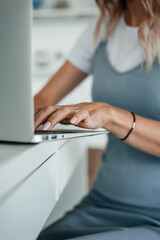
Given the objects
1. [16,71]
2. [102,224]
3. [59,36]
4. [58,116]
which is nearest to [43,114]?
[58,116]

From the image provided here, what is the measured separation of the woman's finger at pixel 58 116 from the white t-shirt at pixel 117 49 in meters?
0.36

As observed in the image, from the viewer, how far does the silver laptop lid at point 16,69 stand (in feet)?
1.18

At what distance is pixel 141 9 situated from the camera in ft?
2.78

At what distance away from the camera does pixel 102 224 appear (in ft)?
2.32

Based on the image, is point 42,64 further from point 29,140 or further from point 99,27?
point 29,140

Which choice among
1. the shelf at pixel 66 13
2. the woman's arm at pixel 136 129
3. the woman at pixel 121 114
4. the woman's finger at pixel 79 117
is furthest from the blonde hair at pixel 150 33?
the shelf at pixel 66 13

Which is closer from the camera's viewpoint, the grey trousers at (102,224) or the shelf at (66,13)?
the grey trousers at (102,224)

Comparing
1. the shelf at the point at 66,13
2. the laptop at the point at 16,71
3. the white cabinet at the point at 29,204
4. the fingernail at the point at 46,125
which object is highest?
the shelf at the point at 66,13

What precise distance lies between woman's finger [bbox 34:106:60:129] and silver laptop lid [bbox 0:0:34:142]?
0.31 ft

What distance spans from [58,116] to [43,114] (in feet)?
0.10

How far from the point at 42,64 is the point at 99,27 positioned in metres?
1.47

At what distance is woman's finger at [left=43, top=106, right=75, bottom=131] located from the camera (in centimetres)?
47

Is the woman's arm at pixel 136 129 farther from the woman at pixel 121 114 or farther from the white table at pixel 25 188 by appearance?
the white table at pixel 25 188

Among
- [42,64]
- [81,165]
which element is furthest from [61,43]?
[81,165]
